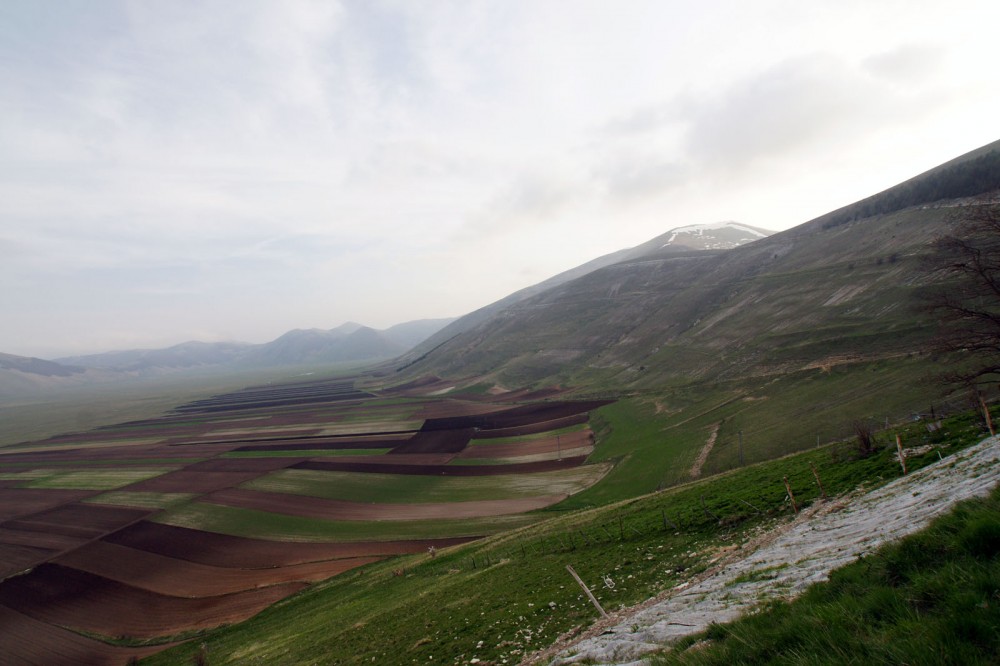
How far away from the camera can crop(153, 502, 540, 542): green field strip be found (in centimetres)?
4741

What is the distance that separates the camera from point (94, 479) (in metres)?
87.3

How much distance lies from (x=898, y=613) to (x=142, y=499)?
3752 inches

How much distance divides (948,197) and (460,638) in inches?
5551

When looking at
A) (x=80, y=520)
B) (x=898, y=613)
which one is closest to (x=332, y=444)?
(x=80, y=520)

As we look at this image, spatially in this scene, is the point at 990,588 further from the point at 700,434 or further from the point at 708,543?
the point at 700,434

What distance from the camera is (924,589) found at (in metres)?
6.53

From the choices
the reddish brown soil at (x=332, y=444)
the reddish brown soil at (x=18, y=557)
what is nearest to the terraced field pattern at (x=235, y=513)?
the reddish brown soil at (x=18, y=557)

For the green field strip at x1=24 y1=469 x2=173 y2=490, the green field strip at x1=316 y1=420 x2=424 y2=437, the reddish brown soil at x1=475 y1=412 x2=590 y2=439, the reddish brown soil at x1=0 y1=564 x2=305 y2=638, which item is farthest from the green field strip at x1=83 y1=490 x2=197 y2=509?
the reddish brown soil at x1=475 y1=412 x2=590 y2=439

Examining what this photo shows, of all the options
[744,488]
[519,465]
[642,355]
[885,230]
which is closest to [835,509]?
[744,488]

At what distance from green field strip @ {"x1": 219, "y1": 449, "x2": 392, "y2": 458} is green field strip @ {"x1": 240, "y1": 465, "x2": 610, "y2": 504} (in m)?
12.5

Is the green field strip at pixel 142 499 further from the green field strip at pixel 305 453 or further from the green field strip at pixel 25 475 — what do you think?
the green field strip at pixel 25 475

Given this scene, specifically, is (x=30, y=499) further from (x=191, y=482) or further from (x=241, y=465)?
(x=241, y=465)

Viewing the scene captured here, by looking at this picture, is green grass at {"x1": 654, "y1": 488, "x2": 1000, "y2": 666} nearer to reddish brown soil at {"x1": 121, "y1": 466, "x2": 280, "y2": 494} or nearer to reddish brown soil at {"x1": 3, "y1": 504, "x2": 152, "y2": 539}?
reddish brown soil at {"x1": 3, "y1": 504, "x2": 152, "y2": 539}

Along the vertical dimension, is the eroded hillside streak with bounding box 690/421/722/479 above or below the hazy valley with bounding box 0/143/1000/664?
below
